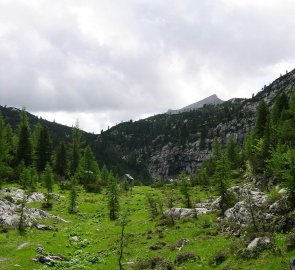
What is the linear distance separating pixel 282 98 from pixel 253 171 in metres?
30.4

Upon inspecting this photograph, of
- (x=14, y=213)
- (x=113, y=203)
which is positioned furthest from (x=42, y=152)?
(x=14, y=213)

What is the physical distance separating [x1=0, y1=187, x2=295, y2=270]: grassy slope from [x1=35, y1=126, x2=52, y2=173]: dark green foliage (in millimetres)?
43732

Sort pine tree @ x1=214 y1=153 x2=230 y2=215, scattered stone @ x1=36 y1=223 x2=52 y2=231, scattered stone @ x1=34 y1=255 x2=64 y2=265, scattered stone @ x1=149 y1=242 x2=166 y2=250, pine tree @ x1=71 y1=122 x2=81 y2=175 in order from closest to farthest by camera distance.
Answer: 1. scattered stone @ x1=34 y1=255 x2=64 y2=265
2. scattered stone @ x1=149 y1=242 x2=166 y2=250
3. pine tree @ x1=214 y1=153 x2=230 y2=215
4. scattered stone @ x1=36 y1=223 x2=52 y2=231
5. pine tree @ x1=71 y1=122 x2=81 y2=175

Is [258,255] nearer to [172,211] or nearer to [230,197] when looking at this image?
[230,197]

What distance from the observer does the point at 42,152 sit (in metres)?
104

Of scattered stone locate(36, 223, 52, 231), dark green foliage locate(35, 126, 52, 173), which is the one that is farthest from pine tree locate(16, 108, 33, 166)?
scattered stone locate(36, 223, 52, 231)

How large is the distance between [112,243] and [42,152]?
6569cm

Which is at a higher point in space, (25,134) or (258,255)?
(25,134)

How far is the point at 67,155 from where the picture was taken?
108438mm

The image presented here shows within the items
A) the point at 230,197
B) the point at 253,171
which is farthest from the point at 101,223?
the point at 253,171

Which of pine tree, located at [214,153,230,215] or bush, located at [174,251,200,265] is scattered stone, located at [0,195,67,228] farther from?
bush, located at [174,251,200,265]

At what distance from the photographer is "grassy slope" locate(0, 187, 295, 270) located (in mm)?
29469

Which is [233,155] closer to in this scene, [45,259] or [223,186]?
[223,186]

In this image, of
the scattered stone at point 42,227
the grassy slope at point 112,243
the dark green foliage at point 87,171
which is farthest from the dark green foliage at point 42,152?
the scattered stone at point 42,227
